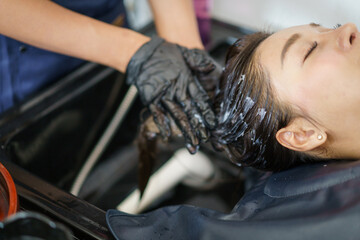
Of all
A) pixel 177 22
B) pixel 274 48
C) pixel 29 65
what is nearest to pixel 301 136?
pixel 274 48

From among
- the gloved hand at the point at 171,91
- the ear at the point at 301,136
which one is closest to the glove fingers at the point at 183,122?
the gloved hand at the point at 171,91

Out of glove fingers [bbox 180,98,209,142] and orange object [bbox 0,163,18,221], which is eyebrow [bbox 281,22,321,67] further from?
orange object [bbox 0,163,18,221]

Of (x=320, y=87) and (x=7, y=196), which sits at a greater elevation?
(x=320, y=87)

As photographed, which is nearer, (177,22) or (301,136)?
(301,136)

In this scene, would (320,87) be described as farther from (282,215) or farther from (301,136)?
(282,215)

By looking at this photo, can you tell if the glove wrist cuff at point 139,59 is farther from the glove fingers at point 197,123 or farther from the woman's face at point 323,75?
the woman's face at point 323,75

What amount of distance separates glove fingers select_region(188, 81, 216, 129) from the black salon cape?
200 mm

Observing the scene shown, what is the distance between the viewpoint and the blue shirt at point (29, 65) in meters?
0.96

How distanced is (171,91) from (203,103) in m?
0.09

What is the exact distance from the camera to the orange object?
1.90ft

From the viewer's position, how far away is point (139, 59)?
0.87 metres

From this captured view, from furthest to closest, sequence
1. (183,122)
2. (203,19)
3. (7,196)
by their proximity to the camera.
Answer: (203,19) < (183,122) < (7,196)

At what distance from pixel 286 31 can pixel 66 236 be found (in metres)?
0.62

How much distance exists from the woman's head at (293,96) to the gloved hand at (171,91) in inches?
2.4
